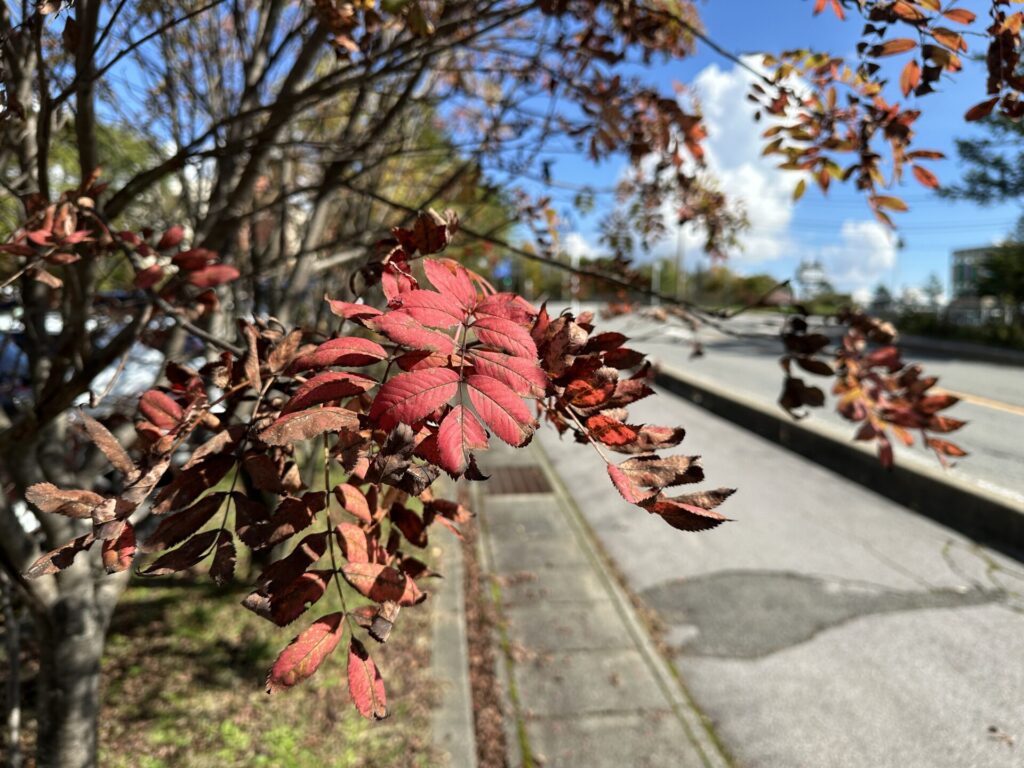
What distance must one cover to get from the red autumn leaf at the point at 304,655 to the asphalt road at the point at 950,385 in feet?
3.37

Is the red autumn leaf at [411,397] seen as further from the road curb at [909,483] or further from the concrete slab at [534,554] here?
the concrete slab at [534,554]

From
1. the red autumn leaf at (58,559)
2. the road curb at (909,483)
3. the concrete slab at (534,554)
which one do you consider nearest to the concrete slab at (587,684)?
the concrete slab at (534,554)

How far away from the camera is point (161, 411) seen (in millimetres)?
1061

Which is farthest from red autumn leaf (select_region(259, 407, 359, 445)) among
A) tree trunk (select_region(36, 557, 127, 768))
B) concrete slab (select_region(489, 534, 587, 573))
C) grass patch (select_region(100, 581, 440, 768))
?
concrete slab (select_region(489, 534, 587, 573))

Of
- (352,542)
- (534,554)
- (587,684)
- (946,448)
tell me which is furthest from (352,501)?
(534,554)

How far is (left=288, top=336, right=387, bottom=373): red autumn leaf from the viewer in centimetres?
84

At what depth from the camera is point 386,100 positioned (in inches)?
166

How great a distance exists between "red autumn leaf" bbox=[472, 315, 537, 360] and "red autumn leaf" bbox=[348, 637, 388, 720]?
0.48 m

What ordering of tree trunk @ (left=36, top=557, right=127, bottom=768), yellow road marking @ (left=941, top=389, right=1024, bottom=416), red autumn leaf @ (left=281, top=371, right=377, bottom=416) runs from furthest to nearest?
yellow road marking @ (left=941, top=389, right=1024, bottom=416) < tree trunk @ (left=36, top=557, right=127, bottom=768) < red autumn leaf @ (left=281, top=371, right=377, bottom=416)

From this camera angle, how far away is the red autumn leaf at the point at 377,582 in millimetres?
955

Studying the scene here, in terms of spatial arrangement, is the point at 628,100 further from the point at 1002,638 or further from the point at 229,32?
the point at 1002,638

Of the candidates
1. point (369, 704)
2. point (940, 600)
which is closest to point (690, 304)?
point (369, 704)

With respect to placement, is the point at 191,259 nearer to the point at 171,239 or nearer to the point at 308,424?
the point at 171,239

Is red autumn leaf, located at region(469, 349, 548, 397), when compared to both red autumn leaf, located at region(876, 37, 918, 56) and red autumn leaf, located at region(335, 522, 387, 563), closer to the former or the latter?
red autumn leaf, located at region(335, 522, 387, 563)
